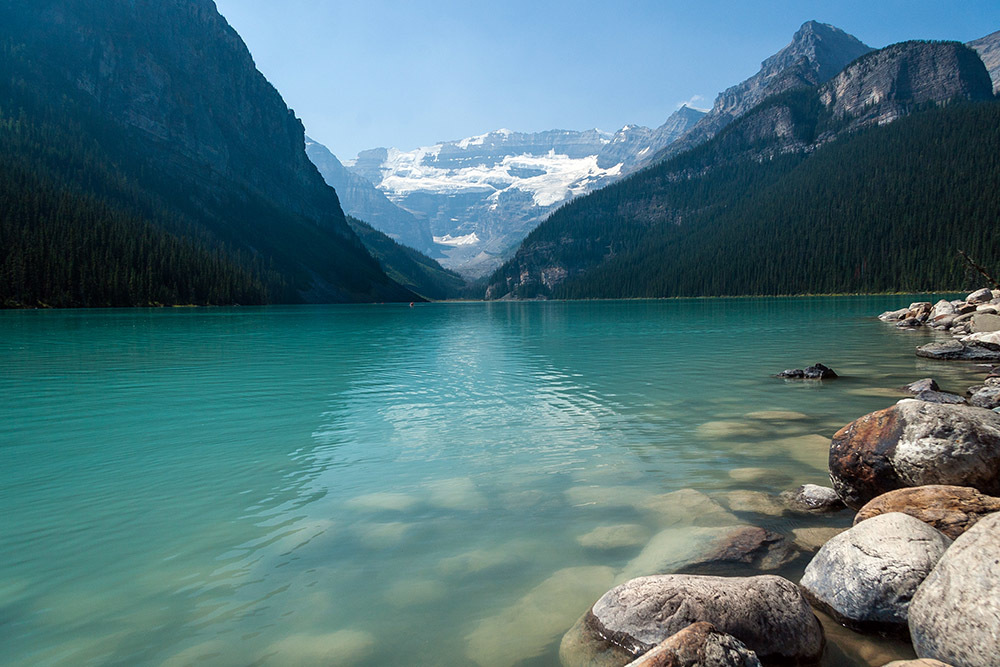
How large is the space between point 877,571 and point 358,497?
8.61m

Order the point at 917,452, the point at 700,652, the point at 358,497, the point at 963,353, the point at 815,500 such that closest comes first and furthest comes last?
the point at 700,652
the point at 917,452
the point at 815,500
the point at 358,497
the point at 963,353

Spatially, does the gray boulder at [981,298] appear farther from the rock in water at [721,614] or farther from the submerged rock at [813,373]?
the rock in water at [721,614]

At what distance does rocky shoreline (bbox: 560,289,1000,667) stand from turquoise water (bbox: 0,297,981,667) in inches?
21.2

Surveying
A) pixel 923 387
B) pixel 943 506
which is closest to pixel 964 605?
pixel 943 506

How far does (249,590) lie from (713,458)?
10205 mm

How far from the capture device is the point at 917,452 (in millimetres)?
9117

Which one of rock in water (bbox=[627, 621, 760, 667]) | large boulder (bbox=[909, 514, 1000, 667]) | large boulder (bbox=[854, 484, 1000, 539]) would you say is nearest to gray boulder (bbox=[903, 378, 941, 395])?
large boulder (bbox=[854, 484, 1000, 539])

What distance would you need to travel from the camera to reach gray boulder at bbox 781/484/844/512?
32.2 ft

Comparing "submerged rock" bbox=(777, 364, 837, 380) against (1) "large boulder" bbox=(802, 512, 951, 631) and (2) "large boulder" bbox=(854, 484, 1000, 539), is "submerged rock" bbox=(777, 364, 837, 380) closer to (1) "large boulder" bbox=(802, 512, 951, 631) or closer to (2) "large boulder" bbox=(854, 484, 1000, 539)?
(2) "large boulder" bbox=(854, 484, 1000, 539)

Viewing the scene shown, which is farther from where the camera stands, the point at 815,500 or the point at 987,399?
the point at 987,399

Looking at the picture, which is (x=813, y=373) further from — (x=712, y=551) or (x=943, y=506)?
(x=712, y=551)

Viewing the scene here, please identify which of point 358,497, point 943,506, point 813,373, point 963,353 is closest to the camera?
point 943,506

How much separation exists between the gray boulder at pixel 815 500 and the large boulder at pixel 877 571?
2991 mm

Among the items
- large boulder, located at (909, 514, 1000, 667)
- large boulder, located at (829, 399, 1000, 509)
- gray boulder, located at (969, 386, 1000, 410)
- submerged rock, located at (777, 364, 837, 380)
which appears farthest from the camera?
submerged rock, located at (777, 364, 837, 380)
